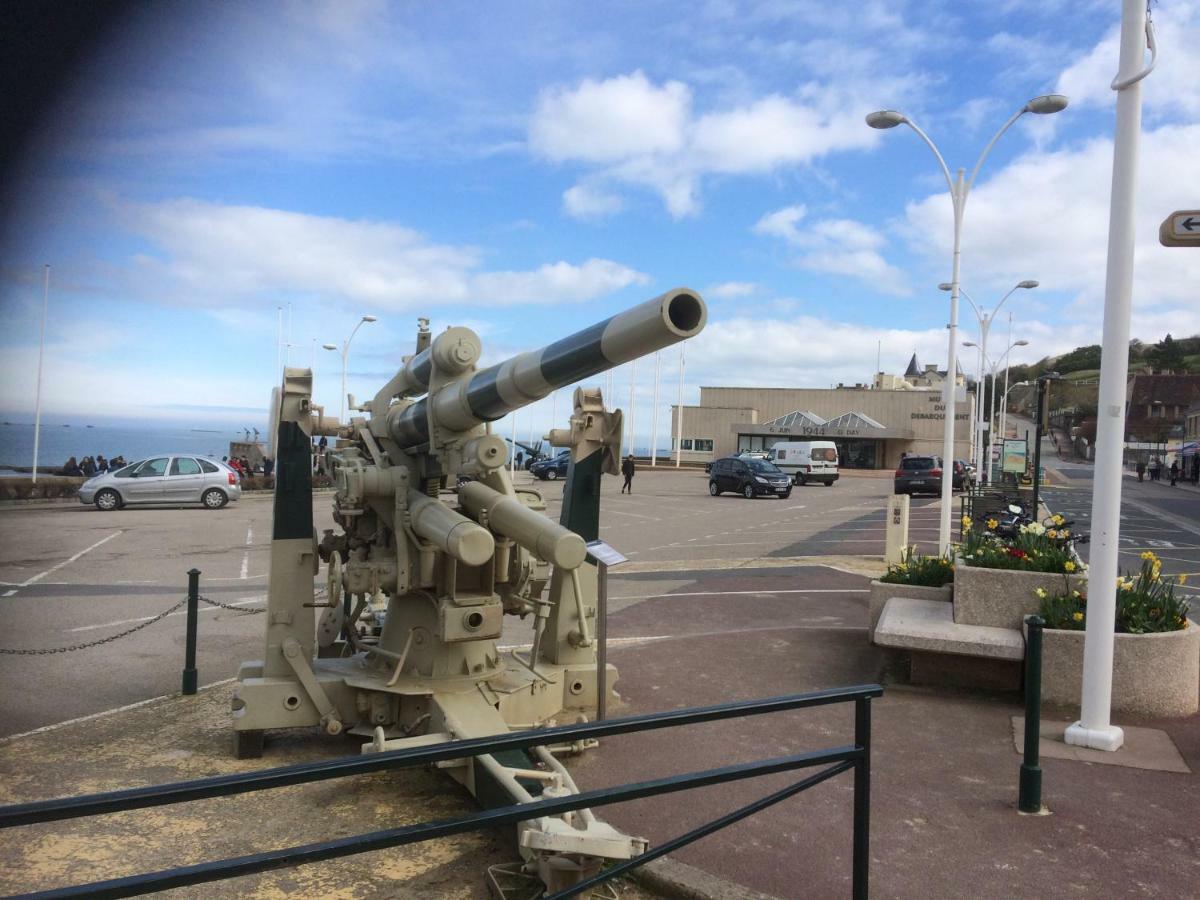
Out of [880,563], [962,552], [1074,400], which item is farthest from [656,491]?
[1074,400]

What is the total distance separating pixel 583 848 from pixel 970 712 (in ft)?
14.1

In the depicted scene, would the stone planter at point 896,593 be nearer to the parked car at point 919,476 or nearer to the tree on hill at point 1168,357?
the parked car at point 919,476

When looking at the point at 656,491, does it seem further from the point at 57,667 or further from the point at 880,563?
the point at 57,667

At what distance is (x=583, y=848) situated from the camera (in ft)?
13.0

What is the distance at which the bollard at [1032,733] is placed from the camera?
509 cm

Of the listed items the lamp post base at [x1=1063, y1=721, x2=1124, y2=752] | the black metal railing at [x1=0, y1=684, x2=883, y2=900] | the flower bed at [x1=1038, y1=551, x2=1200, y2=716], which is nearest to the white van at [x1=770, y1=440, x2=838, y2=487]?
the flower bed at [x1=1038, y1=551, x2=1200, y2=716]

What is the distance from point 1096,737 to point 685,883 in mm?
3456

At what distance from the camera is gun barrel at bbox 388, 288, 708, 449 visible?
3.53 meters

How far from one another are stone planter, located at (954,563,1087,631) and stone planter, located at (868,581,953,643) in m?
1.23

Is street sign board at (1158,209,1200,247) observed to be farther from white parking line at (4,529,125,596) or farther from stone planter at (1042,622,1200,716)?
white parking line at (4,529,125,596)

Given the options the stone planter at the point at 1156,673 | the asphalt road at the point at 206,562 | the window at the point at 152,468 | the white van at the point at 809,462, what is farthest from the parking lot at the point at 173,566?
the white van at the point at 809,462

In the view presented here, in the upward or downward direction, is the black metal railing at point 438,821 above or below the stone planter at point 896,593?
above

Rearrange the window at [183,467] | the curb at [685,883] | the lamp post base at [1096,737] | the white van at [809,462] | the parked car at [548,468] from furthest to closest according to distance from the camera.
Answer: the white van at [809,462] < the parked car at [548,468] < the window at [183,467] < the lamp post base at [1096,737] < the curb at [685,883]

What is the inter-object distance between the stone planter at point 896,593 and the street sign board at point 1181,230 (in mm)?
4461
